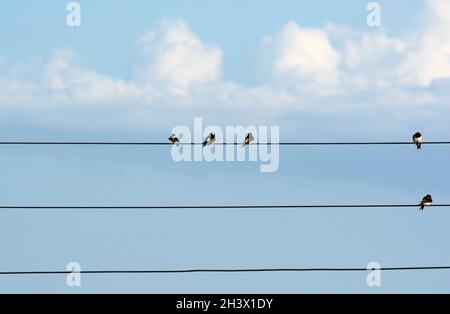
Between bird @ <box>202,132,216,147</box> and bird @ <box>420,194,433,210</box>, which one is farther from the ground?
bird @ <box>202,132,216,147</box>

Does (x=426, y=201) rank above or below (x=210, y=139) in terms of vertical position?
below

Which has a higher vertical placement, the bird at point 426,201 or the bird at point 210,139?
the bird at point 210,139
